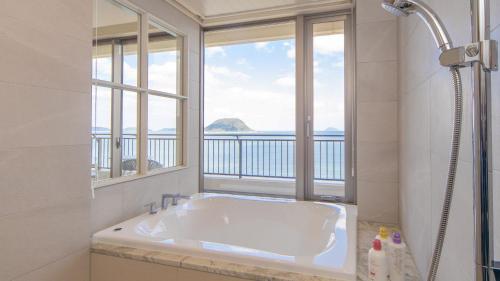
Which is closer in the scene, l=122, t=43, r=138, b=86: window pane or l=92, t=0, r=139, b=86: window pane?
l=92, t=0, r=139, b=86: window pane

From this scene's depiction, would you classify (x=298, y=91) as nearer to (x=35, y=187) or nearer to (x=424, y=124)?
(x=424, y=124)

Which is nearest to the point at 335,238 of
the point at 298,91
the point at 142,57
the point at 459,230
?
the point at 459,230

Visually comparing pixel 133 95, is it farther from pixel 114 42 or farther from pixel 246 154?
pixel 246 154

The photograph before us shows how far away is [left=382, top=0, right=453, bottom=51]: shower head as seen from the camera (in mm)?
800

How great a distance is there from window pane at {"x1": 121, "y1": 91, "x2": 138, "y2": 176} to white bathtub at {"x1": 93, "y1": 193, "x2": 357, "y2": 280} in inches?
16.7

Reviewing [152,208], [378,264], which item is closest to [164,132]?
[152,208]

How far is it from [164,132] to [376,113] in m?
1.89

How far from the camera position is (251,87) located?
3.32 meters

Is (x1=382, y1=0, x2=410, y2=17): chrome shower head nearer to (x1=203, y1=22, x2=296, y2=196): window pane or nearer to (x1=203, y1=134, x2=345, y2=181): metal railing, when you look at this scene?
(x1=203, y1=22, x2=296, y2=196): window pane

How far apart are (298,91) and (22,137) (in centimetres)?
217

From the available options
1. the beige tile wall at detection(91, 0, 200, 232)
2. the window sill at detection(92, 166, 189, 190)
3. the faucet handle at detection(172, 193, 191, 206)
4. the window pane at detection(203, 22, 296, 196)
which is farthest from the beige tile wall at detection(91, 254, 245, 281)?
the window pane at detection(203, 22, 296, 196)

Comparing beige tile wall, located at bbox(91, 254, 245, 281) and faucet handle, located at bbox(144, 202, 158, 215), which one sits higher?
faucet handle, located at bbox(144, 202, 158, 215)

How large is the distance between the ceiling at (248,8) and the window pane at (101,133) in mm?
1134

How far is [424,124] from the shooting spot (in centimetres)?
134
